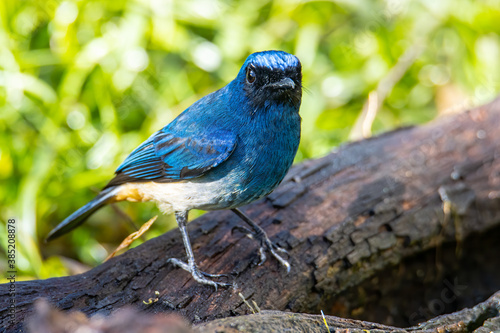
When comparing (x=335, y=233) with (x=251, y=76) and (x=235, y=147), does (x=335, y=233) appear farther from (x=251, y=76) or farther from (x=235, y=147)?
(x=251, y=76)

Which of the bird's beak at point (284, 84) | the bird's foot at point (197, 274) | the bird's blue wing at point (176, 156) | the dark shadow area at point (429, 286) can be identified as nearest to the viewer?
the bird's beak at point (284, 84)

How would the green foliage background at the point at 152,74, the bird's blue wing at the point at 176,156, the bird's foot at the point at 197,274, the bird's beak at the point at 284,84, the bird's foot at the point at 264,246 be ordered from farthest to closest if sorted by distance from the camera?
1. the green foliage background at the point at 152,74
2. the bird's foot at the point at 264,246
3. the bird's blue wing at the point at 176,156
4. the bird's foot at the point at 197,274
5. the bird's beak at the point at 284,84

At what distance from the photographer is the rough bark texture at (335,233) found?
9.71 ft

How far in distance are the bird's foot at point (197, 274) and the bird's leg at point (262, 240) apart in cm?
33

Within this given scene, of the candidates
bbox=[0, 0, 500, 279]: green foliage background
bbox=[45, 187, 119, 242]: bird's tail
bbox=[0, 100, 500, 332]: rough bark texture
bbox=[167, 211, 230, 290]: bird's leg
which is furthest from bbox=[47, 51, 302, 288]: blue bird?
bbox=[0, 0, 500, 279]: green foliage background

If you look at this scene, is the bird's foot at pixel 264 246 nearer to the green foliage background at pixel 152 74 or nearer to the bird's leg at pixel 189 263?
the bird's leg at pixel 189 263

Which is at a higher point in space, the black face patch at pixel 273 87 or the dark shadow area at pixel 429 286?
the black face patch at pixel 273 87

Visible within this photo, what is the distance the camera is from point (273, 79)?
3.00 m

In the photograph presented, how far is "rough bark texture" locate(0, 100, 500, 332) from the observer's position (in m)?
2.96

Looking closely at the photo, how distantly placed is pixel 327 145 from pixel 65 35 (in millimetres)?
3001

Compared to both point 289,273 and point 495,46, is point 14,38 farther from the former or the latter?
point 495,46

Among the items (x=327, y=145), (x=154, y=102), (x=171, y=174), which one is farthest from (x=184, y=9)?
(x=171, y=174)

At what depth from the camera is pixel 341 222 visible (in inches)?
143

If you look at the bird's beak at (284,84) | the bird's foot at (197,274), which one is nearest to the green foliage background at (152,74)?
the bird's foot at (197,274)
